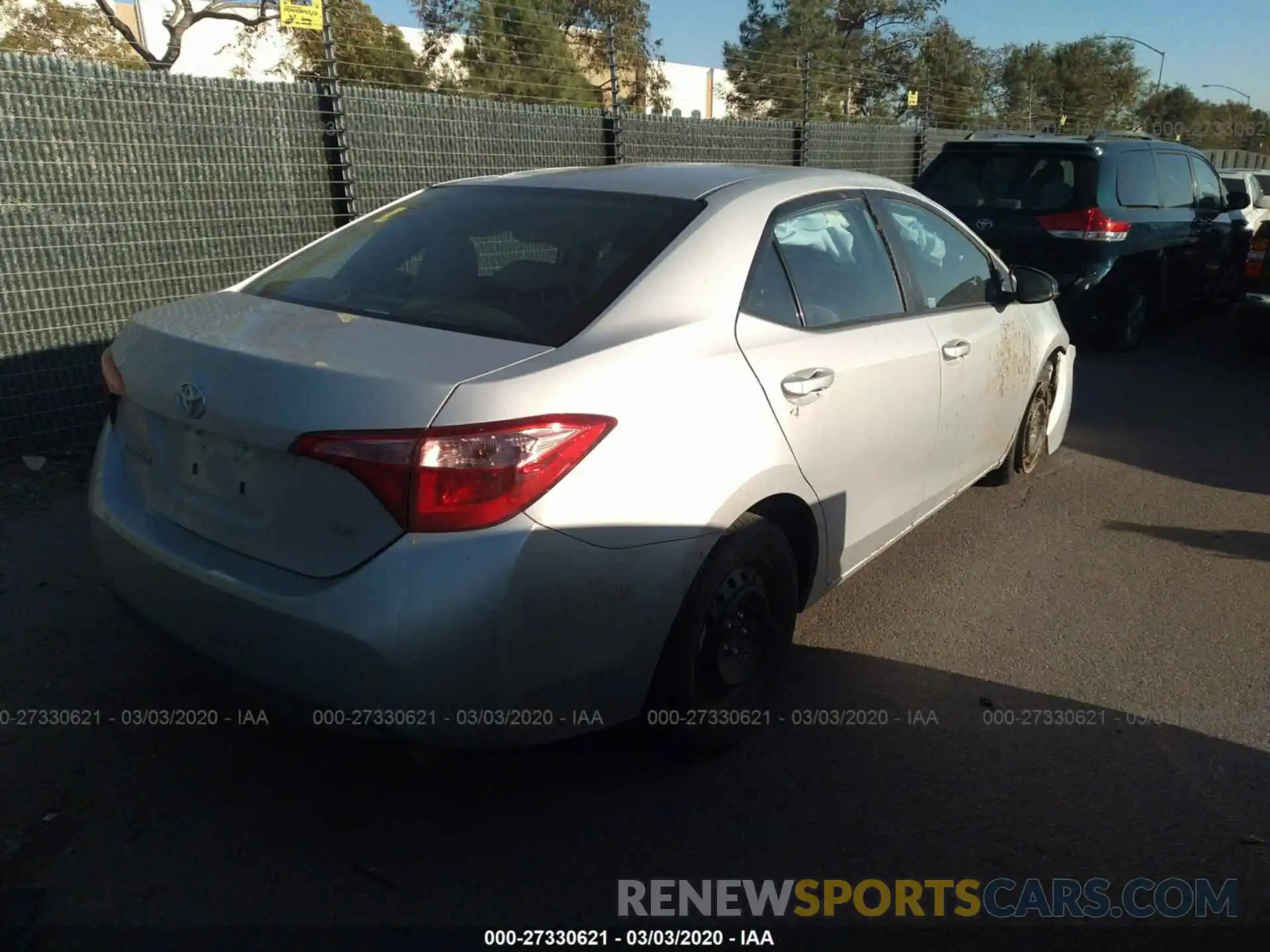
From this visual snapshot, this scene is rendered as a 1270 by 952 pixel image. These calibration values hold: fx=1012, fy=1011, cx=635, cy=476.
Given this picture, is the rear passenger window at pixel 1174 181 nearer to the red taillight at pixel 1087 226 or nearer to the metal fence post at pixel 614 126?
the red taillight at pixel 1087 226

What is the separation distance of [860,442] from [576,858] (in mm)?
1579

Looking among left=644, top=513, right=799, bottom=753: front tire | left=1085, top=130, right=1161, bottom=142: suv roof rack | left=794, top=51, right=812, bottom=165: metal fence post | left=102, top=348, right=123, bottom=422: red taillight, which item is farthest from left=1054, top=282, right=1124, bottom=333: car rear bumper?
left=102, top=348, right=123, bottom=422: red taillight

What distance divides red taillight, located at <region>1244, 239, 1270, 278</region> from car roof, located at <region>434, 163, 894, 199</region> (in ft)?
21.3

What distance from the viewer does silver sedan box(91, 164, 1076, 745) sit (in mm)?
2201

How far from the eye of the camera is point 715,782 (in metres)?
2.89

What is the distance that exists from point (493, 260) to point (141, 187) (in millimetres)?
3940

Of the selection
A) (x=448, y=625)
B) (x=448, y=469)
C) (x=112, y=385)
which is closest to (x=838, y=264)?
(x=448, y=469)

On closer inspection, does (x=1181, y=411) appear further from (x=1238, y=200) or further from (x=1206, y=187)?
(x=1238, y=200)

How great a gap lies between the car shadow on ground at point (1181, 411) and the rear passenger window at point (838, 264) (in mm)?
3096

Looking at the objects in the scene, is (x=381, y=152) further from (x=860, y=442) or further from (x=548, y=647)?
(x=548, y=647)

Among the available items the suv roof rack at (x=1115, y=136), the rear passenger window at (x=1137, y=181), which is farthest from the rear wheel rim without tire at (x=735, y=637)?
the suv roof rack at (x=1115, y=136)

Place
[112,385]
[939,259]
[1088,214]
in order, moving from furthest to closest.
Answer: [1088,214] < [939,259] < [112,385]

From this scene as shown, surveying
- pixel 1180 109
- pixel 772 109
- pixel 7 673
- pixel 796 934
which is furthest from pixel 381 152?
pixel 1180 109

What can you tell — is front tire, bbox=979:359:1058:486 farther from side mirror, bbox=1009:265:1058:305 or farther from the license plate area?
the license plate area
